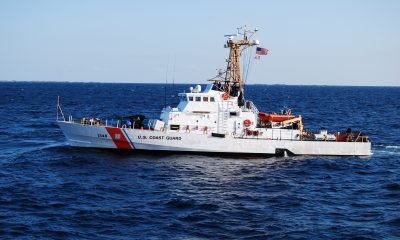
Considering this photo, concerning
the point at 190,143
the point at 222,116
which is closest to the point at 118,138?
the point at 190,143

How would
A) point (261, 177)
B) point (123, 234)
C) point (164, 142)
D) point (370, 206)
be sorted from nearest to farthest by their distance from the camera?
point (123, 234), point (370, 206), point (261, 177), point (164, 142)

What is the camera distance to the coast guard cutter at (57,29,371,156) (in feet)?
119

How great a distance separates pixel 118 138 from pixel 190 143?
18.9 feet

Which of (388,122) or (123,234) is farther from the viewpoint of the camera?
(388,122)

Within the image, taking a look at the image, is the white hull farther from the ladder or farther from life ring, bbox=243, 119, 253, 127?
life ring, bbox=243, 119, 253, 127

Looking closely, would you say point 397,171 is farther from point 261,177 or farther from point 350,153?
point 261,177

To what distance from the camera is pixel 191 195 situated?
84.1 ft

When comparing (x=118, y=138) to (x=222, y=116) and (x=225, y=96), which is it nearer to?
(x=222, y=116)

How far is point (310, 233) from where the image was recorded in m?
19.9

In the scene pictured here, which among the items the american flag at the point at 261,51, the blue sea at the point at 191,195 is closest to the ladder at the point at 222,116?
the blue sea at the point at 191,195

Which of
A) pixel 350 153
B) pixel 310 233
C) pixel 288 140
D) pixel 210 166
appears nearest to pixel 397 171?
pixel 350 153

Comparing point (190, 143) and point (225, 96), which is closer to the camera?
point (190, 143)

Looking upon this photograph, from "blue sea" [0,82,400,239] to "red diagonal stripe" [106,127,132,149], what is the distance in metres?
0.69

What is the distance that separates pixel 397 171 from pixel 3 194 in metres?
26.4
